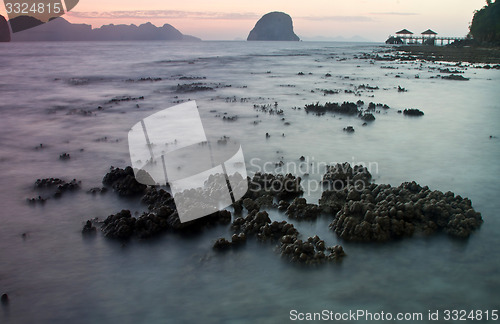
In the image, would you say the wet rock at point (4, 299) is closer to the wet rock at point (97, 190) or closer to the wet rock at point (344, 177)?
the wet rock at point (97, 190)

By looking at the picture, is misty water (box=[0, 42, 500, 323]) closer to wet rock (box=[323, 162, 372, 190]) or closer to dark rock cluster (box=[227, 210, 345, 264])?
dark rock cluster (box=[227, 210, 345, 264])

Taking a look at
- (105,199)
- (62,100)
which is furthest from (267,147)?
(62,100)

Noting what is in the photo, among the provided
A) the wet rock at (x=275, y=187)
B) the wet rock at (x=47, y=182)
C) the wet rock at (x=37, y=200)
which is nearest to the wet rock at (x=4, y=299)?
the wet rock at (x=37, y=200)

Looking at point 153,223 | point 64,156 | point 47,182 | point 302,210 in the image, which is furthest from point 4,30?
point 302,210

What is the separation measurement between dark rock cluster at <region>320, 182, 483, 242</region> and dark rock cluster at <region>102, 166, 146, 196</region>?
4342mm

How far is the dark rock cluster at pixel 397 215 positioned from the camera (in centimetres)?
753

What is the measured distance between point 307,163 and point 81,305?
749 centimetres

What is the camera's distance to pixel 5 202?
372 inches

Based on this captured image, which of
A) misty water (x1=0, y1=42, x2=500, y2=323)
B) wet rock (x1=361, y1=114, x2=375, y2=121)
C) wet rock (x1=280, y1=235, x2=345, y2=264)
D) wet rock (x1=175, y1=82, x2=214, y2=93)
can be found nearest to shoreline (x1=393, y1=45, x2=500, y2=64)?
wet rock (x1=175, y1=82, x2=214, y2=93)

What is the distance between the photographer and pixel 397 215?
7.78 meters

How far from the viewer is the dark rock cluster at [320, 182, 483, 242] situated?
7527mm

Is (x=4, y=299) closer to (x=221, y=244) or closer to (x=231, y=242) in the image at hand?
(x=221, y=244)

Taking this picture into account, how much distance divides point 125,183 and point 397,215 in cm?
610

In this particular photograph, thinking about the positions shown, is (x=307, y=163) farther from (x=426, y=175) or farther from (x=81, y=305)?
(x=81, y=305)
